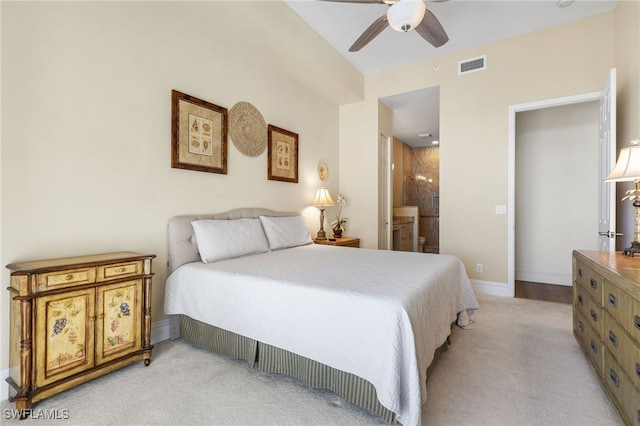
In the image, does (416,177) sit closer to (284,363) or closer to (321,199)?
(321,199)

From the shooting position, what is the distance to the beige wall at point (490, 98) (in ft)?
10.8

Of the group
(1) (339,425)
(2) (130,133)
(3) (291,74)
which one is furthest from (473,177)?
(2) (130,133)

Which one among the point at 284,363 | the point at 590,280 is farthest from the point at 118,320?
the point at 590,280

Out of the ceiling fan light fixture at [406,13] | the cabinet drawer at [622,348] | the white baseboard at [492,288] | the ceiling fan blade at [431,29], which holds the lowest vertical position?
the white baseboard at [492,288]

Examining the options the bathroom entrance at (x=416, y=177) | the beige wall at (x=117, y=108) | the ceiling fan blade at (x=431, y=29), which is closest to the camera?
the beige wall at (x=117, y=108)

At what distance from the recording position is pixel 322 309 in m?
1.52

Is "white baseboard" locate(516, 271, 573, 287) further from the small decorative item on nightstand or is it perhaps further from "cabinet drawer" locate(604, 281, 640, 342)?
"cabinet drawer" locate(604, 281, 640, 342)

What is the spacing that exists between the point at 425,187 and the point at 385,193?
10.7 feet

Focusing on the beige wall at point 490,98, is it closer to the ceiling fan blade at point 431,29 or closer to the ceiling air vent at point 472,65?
the ceiling air vent at point 472,65

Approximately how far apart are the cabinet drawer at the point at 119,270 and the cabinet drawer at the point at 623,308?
2698 mm

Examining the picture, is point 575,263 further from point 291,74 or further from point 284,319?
point 291,74

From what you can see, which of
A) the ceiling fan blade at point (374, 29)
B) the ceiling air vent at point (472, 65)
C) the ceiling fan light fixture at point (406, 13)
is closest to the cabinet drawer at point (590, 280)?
the ceiling fan light fixture at point (406, 13)

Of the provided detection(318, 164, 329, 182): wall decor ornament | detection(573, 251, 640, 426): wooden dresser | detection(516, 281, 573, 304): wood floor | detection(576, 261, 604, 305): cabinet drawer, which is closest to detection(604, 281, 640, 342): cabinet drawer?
detection(573, 251, 640, 426): wooden dresser

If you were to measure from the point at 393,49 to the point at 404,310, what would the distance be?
145 inches
